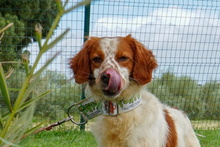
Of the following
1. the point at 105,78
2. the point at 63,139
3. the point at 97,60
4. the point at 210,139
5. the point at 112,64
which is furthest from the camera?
the point at 210,139

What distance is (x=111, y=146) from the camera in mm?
2943

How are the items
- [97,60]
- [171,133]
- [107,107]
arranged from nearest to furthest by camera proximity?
[97,60], [107,107], [171,133]

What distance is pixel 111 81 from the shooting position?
261 cm

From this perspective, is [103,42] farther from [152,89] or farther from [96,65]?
[152,89]

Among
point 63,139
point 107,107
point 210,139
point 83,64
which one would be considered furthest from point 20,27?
point 107,107

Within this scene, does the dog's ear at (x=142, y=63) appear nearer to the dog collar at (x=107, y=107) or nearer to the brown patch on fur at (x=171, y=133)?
the dog collar at (x=107, y=107)

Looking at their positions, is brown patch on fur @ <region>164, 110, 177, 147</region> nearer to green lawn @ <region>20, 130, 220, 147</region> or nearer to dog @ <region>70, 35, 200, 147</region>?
dog @ <region>70, 35, 200, 147</region>

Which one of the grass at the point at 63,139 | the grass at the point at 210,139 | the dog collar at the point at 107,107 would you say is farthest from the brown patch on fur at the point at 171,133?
the grass at the point at 210,139

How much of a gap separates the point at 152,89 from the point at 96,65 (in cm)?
526

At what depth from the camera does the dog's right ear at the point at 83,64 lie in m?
3.06

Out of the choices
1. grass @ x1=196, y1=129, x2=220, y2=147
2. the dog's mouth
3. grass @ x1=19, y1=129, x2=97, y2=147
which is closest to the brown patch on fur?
the dog's mouth

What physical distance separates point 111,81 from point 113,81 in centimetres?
1

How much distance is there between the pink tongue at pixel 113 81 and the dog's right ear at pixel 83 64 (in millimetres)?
445

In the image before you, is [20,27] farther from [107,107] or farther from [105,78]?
[105,78]
